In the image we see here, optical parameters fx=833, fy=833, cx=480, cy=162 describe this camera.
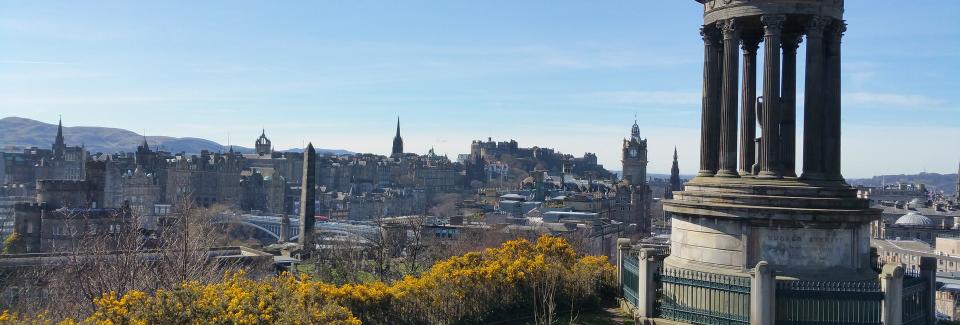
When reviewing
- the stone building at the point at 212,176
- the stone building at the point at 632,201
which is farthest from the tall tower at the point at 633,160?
the stone building at the point at 212,176

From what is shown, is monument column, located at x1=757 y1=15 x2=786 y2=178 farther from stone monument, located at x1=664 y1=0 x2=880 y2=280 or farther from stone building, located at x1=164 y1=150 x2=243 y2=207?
stone building, located at x1=164 y1=150 x2=243 y2=207

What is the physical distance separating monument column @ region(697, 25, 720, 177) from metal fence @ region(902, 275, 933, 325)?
468 centimetres

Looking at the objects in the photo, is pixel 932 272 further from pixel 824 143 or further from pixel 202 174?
pixel 202 174

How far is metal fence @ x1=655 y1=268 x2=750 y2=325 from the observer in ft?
53.5

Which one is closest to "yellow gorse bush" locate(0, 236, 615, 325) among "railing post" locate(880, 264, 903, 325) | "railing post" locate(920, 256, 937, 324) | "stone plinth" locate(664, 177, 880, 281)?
"stone plinth" locate(664, 177, 880, 281)

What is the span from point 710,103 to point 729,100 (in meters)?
0.74

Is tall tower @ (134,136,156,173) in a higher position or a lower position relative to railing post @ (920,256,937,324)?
higher

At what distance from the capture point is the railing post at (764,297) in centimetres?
1569

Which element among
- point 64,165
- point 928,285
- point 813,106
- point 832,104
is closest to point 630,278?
point 813,106

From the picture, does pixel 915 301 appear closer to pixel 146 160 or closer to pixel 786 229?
pixel 786 229

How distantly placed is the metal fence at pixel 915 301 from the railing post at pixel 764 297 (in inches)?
120

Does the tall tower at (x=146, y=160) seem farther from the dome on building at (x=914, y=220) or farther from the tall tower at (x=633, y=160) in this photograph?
the dome on building at (x=914, y=220)

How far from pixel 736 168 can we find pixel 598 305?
4922 millimetres

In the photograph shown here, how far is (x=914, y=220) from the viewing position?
115250mm
